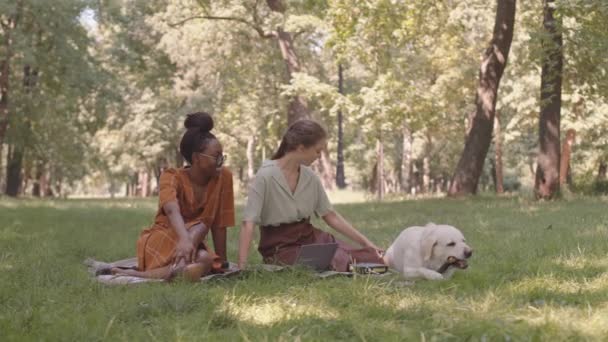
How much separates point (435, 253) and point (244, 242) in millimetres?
1772

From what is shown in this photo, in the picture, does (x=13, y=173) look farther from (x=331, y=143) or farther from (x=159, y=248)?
(x=159, y=248)

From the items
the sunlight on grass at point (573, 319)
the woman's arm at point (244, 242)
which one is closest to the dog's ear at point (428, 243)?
the woman's arm at point (244, 242)

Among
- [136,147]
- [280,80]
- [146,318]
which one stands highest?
[280,80]

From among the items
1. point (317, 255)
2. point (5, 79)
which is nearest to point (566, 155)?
point (5, 79)

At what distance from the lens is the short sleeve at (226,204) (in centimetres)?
767

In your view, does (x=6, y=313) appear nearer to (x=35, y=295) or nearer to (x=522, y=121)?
(x=35, y=295)

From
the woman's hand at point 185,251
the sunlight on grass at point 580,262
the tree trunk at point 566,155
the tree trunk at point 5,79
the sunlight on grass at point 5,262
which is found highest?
the tree trunk at point 5,79

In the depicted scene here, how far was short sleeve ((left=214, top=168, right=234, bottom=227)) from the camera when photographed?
7672mm

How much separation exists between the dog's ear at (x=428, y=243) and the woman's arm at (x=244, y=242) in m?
1.62

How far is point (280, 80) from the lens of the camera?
42.0 meters

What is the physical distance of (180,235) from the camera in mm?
6793

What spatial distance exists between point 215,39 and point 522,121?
15.8 meters

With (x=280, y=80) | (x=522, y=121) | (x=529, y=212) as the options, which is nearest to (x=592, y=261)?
(x=529, y=212)

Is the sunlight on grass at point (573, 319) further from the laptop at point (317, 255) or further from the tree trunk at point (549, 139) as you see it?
the tree trunk at point (549, 139)
